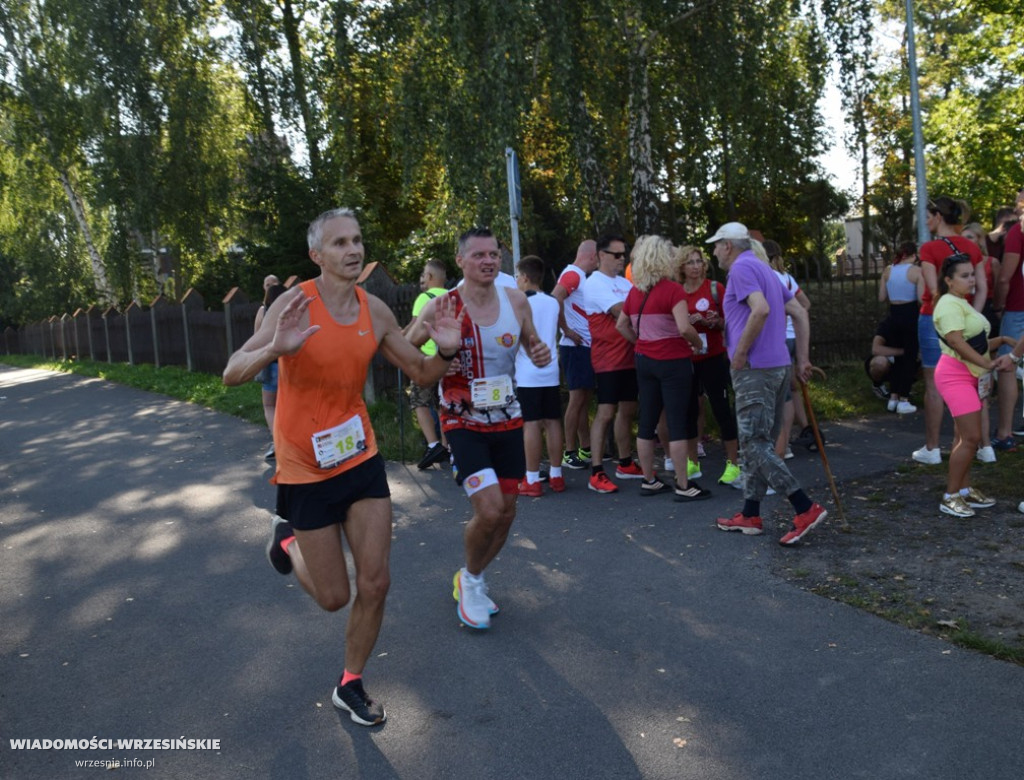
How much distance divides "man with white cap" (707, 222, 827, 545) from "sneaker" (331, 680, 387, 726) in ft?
11.0

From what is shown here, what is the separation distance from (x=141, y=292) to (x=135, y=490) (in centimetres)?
3692

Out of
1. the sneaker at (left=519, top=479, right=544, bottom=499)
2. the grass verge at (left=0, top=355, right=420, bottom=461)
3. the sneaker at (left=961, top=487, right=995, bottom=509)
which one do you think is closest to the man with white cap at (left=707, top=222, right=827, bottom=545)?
the sneaker at (left=961, top=487, right=995, bottom=509)

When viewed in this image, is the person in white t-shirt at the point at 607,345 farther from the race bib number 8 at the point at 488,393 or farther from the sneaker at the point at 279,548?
the sneaker at the point at 279,548

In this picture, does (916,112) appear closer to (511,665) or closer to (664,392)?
(664,392)

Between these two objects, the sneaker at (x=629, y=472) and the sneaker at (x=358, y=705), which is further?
the sneaker at (x=629, y=472)

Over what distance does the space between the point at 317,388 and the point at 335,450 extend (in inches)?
10.6

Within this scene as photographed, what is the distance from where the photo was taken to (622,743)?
13.3ft

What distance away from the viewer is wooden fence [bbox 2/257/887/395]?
48.4 ft

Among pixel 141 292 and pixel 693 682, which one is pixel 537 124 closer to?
pixel 693 682

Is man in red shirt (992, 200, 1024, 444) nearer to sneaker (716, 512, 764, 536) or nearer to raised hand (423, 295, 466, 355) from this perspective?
sneaker (716, 512, 764, 536)

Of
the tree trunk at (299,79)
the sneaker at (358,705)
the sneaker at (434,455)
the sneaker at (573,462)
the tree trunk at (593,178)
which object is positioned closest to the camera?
the sneaker at (358,705)

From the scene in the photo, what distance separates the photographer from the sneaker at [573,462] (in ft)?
32.6

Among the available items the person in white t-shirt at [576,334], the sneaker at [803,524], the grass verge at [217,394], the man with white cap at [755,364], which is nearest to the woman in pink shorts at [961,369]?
the man with white cap at [755,364]

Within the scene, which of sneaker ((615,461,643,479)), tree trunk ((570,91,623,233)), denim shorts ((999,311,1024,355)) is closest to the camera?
sneaker ((615,461,643,479))
